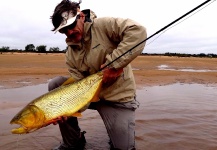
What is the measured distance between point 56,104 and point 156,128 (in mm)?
2508

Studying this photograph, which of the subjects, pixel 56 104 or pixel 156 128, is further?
pixel 156 128

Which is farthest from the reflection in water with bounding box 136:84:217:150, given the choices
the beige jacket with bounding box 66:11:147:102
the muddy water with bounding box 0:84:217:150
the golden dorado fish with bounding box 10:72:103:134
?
the golden dorado fish with bounding box 10:72:103:134

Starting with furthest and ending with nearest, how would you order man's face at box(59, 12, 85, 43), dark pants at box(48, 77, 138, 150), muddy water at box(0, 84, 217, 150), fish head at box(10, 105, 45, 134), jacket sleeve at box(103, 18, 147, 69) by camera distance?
muddy water at box(0, 84, 217, 150) → dark pants at box(48, 77, 138, 150) → man's face at box(59, 12, 85, 43) → jacket sleeve at box(103, 18, 147, 69) → fish head at box(10, 105, 45, 134)

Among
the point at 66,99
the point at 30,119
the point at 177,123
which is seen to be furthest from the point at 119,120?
the point at 177,123

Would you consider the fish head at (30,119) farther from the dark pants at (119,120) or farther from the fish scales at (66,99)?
the dark pants at (119,120)

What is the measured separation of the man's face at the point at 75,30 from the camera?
142 inches

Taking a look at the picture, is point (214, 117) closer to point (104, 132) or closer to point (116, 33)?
point (104, 132)

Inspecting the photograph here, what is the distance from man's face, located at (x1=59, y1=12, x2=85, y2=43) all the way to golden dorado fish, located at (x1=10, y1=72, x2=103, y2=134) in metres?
0.67

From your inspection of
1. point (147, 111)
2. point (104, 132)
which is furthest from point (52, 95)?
point (147, 111)

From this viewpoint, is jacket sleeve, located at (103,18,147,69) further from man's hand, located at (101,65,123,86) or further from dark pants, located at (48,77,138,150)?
→ dark pants, located at (48,77,138,150)

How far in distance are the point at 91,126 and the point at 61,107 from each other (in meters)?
2.21

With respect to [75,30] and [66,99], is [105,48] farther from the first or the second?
[66,99]

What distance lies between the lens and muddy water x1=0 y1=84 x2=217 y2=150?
171 inches

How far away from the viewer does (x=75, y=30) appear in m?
3.66
